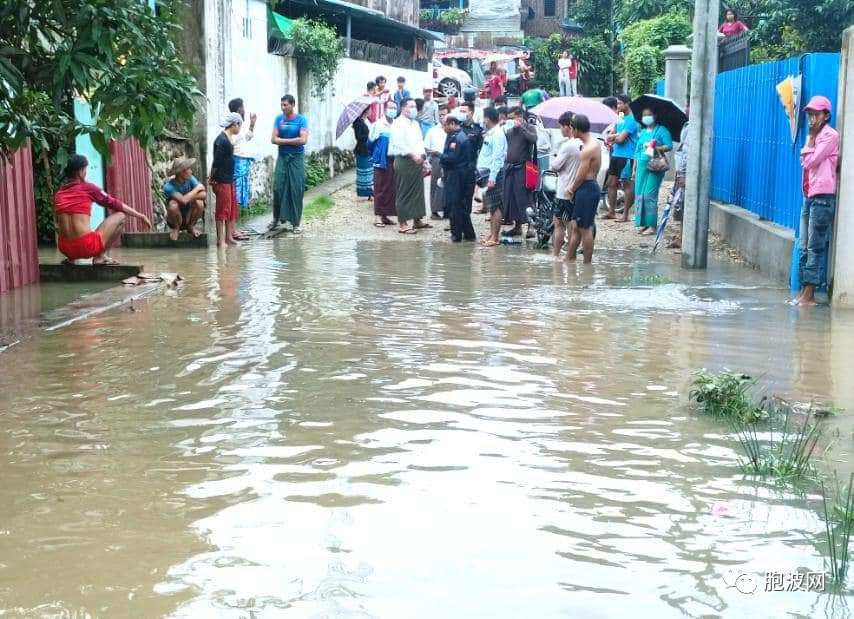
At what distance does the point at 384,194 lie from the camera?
1742cm

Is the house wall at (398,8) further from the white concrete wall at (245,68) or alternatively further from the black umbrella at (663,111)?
the black umbrella at (663,111)

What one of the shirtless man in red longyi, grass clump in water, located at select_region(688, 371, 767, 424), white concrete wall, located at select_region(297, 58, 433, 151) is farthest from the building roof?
grass clump in water, located at select_region(688, 371, 767, 424)

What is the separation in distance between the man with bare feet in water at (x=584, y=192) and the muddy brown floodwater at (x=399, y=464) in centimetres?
313

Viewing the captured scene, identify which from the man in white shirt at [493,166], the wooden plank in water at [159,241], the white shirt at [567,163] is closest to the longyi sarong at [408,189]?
the man in white shirt at [493,166]

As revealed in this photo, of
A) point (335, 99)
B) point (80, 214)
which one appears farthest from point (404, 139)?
point (335, 99)

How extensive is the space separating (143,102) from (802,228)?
5.74 meters

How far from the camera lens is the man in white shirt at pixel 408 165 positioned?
16.3 metres

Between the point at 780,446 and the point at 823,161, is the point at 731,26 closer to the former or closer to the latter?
the point at 823,161

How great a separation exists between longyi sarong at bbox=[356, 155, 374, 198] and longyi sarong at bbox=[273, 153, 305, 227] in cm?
357

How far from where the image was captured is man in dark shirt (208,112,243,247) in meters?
14.3

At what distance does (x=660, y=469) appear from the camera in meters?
5.30

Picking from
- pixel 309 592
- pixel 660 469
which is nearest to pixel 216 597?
pixel 309 592

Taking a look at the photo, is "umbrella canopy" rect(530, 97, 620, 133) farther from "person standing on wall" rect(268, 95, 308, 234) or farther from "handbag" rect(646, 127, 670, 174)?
"person standing on wall" rect(268, 95, 308, 234)

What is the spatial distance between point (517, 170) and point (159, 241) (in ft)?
15.0
